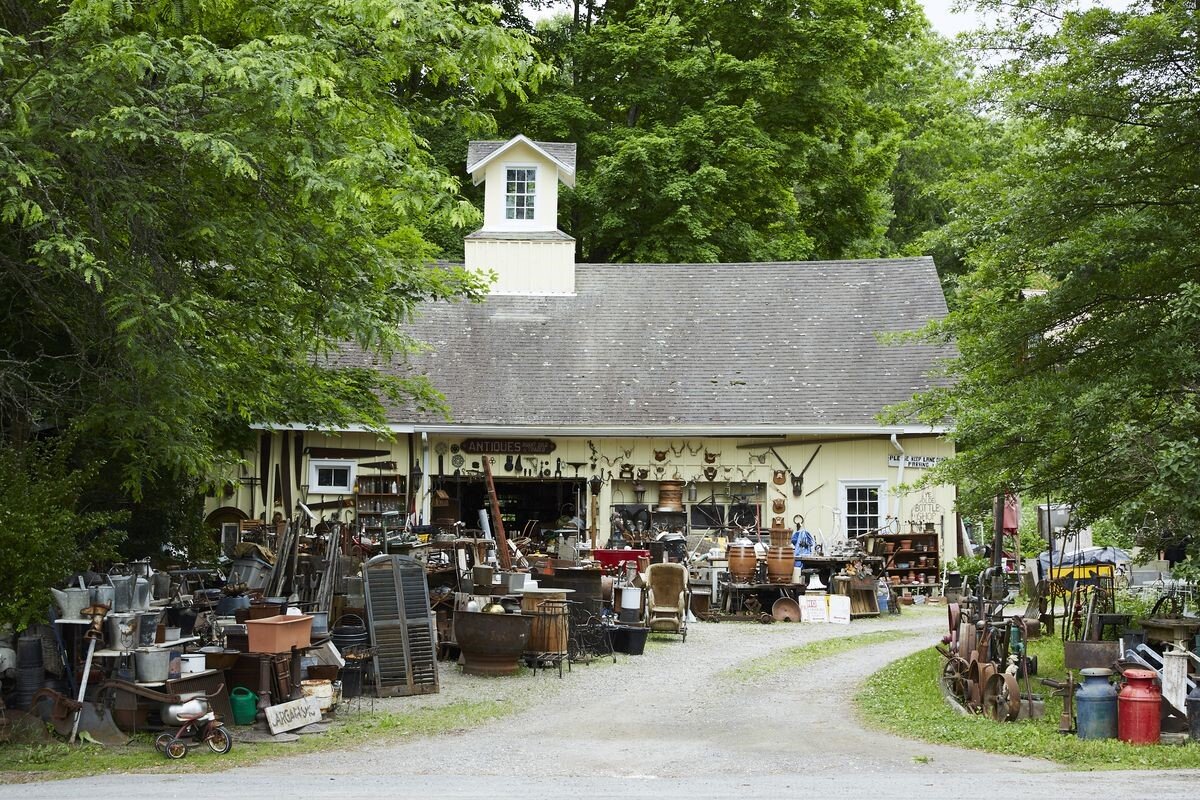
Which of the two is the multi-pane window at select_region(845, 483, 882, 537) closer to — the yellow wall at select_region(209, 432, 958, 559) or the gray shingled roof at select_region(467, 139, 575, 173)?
the yellow wall at select_region(209, 432, 958, 559)

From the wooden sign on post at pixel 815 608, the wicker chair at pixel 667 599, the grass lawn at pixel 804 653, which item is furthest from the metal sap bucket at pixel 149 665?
the wooden sign on post at pixel 815 608

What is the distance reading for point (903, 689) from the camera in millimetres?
13359

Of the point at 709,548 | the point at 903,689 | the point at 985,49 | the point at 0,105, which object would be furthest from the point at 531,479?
the point at 0,105

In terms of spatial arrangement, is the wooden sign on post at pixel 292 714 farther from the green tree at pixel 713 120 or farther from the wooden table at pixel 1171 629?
the green tree at pixel 713 120

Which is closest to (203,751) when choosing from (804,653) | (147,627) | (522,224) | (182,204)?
(147,627)

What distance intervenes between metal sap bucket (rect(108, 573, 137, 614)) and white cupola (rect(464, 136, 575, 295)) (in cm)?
1552

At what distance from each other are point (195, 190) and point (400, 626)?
4.89m

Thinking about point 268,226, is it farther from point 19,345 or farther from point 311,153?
point 19,345

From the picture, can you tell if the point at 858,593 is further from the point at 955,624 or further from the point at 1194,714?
the point at 1194,714

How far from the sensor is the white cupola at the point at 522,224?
26.2 metres

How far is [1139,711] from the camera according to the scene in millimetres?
10352

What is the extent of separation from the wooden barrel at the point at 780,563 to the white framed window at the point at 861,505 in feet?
8.67

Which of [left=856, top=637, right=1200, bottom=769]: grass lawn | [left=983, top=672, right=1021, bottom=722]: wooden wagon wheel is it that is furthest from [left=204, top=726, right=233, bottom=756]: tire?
[left=983, top=672, right=1021, bottom=722]: wooden wagon wheel

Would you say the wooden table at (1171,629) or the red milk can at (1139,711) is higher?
the wooden table at (1171,629)
